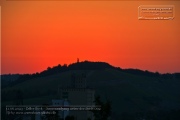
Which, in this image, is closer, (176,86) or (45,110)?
(45,110)

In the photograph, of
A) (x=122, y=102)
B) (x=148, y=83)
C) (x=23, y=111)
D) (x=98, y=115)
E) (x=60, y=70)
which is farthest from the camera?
(x=148, y=83)

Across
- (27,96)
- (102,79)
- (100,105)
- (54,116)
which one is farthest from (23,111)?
(102,79)

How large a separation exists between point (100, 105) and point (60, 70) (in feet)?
221

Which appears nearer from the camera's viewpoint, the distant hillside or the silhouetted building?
the silhouetted building

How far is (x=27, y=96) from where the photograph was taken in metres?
73.2

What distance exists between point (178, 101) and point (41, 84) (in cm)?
1895

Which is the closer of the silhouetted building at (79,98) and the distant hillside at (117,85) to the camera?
the silhouetted building at (79,98)

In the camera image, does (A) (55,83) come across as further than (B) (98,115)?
Yes

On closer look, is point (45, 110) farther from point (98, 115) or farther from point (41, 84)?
point (41, 84)

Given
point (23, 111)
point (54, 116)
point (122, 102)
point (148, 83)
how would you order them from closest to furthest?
1. point (54, 116)
2. point (23, 111)
3. point (122, 102)
4. point (148, 83)

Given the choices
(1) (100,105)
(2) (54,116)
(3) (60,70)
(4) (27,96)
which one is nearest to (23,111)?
(2) (54,116)

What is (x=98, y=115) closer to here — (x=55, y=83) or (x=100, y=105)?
(x=100, y=105)

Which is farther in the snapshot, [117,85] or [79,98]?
[117,85]

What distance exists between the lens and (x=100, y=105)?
22.7 m
